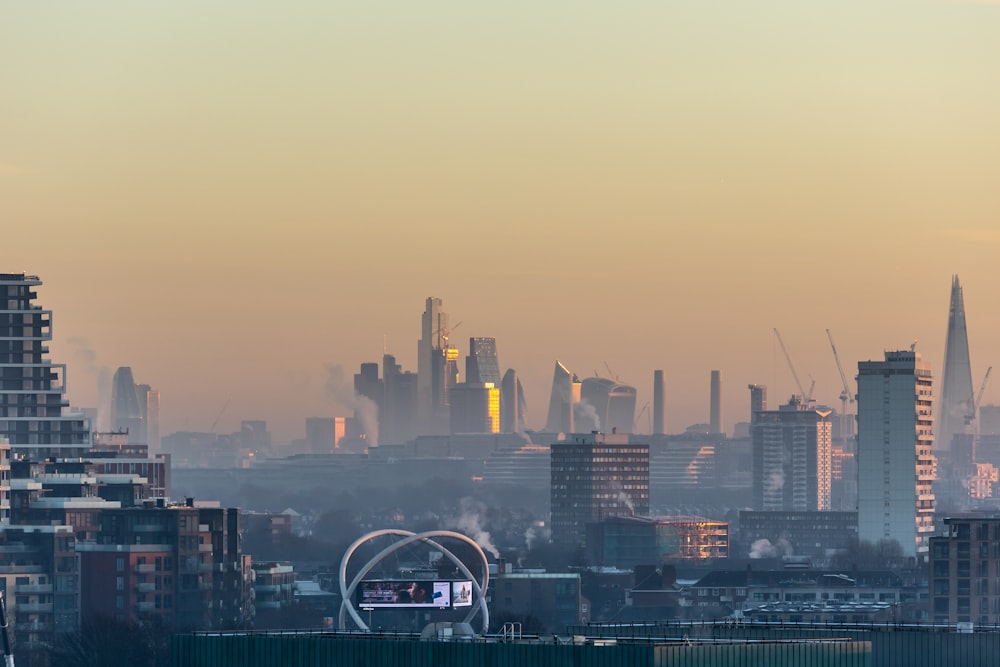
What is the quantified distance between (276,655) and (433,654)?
5.69 meters

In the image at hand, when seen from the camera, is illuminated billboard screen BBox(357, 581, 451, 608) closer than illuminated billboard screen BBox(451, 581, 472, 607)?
Yes

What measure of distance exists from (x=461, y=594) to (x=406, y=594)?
3709mm

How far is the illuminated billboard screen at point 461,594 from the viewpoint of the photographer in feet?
567

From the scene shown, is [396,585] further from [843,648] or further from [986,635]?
[843,648]

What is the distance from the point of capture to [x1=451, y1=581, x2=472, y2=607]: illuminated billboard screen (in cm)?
17288

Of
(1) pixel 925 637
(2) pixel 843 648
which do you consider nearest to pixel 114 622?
(1) pixel 925 637

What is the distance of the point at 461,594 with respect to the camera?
17525cm

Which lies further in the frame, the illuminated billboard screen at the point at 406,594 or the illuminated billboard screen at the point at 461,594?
→ the illuminated billboard screen at the point at 461,594

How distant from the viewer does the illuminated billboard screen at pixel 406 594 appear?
171375mm

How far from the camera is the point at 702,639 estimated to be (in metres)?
104

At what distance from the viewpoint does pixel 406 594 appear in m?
173

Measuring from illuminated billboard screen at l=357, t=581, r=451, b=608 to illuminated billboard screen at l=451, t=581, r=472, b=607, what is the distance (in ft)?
1.16

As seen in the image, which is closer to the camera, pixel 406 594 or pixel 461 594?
pixel 406 594

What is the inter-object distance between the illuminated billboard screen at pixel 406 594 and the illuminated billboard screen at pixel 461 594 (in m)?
0.35
